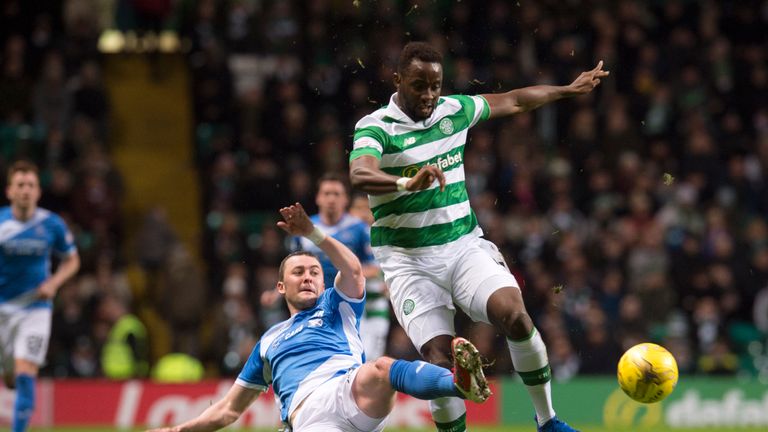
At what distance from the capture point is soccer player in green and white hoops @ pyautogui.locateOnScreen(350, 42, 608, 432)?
806 centimetres

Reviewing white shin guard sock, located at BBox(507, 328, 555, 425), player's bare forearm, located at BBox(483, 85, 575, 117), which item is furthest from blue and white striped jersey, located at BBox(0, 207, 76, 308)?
white shin guard sock, located at BBox(507, 328, 555, 425)

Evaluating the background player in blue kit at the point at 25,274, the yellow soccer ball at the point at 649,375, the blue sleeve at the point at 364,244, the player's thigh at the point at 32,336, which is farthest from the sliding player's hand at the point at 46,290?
the yellow soccer ball at the point at 649,375

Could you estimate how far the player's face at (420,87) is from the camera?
8.15 meters

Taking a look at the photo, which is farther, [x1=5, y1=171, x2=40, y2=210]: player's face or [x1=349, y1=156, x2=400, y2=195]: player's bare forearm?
Answer: [x1=5, y1=171, x2=40, y2=210]: player's face

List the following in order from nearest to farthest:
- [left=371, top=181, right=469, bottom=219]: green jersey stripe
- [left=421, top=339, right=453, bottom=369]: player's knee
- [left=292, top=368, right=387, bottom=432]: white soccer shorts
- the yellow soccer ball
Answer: [left=292, top=368, right=387, bottom=432]: white soccer shorts → [left=421, top=339, right=453, bottom=369]: player's knee → the yellow soccer ball → [left=371, top=181, right=469, bottom=219]: green jersey stripe

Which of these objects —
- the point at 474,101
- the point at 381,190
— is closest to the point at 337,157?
the point at 474,101

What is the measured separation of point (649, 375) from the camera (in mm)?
8203

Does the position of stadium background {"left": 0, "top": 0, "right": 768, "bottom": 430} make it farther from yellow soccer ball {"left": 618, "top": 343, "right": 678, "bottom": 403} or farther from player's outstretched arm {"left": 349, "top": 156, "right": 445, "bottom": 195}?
player's outstretched arm {"left": 349, "top": 156, "right": 445, "bottom": 195}

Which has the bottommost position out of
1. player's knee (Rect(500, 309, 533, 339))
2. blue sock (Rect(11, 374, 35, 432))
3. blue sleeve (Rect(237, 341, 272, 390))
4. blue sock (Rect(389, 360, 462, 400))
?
blue sock (Rect(11, 374, 35, 432))

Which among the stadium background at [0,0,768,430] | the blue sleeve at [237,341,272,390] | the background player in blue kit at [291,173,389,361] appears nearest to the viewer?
the blue sleeve at [237,341,272,390]

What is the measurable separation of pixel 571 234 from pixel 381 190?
1027cm

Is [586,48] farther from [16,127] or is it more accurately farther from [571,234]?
[16,127]

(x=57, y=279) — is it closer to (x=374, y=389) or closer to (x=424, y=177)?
(x=374, y=389)

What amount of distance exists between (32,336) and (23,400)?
596mm
